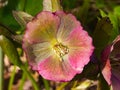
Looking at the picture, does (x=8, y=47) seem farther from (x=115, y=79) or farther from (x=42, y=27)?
(x=115, y=79)

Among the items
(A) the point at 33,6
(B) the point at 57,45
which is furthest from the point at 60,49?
(A) the point at 33,6

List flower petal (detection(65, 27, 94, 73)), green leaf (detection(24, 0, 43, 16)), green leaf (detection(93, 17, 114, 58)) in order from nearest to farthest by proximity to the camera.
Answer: flower petal (detection(65, 27, 94, 73)) < green leaf (detection(93, 17, 114, 58)) < green leaf (detection(24, 0, 43, 16))

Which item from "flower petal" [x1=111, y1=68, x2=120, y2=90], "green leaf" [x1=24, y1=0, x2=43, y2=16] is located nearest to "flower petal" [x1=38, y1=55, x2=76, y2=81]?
"flower petal" [x1=111, y1=68, x2=120, y2=90]

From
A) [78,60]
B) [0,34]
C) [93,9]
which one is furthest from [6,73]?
Answer: [78,60]

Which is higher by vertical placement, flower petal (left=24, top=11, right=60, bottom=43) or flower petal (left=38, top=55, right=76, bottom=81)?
flower petal (left=24, top=11, right=60, bottom=43)

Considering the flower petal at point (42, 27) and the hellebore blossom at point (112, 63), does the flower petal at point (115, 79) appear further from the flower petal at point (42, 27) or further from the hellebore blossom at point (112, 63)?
the flower petal at point (42, 27)

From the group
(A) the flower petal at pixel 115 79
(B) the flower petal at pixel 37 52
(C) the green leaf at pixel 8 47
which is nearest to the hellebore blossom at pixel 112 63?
(A) the flower petal at pixel 115 79

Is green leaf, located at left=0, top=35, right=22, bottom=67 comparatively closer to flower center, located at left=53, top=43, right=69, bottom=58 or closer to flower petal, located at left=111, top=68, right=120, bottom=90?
flower center, located at left=53, top=43, right=69, bottom=58

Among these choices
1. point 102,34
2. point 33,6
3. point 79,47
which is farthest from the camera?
point 33,6
